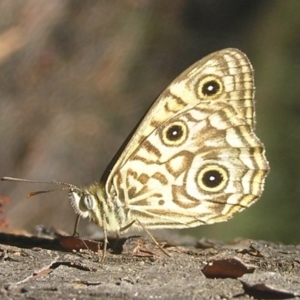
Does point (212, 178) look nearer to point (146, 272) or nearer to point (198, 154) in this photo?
point (198, 154)

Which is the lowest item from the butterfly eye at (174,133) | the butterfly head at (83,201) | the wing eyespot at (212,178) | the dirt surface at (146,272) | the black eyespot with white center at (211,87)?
the dirt surface at (146,272)

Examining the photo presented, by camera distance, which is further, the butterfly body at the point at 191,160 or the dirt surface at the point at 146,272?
the butterfly body at the point at 191,160

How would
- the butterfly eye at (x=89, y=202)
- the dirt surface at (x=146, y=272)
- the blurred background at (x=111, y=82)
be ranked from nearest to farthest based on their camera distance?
the dirt surface at (x=146, y=272) → the butterfly eye at (x=89, y=202) → the blurred background at (x=111, y=82)

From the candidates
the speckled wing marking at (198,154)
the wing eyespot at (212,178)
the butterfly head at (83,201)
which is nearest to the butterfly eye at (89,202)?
the butterfly head at (83,201)

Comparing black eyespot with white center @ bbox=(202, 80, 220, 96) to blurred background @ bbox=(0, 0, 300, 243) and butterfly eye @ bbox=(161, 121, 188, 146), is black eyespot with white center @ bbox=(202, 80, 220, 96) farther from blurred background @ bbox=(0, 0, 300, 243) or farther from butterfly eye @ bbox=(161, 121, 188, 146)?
blurred background @ bbox=(0, 0, 300, 243)

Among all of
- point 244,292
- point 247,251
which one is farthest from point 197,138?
point 244,292

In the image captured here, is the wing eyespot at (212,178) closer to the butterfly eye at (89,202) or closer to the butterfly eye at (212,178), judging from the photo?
the butterfly eye at (212,178)

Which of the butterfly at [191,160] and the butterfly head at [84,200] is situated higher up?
the butterfly at [191,160]

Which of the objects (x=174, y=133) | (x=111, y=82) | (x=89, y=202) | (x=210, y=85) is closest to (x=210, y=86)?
(x=210, y=85)
